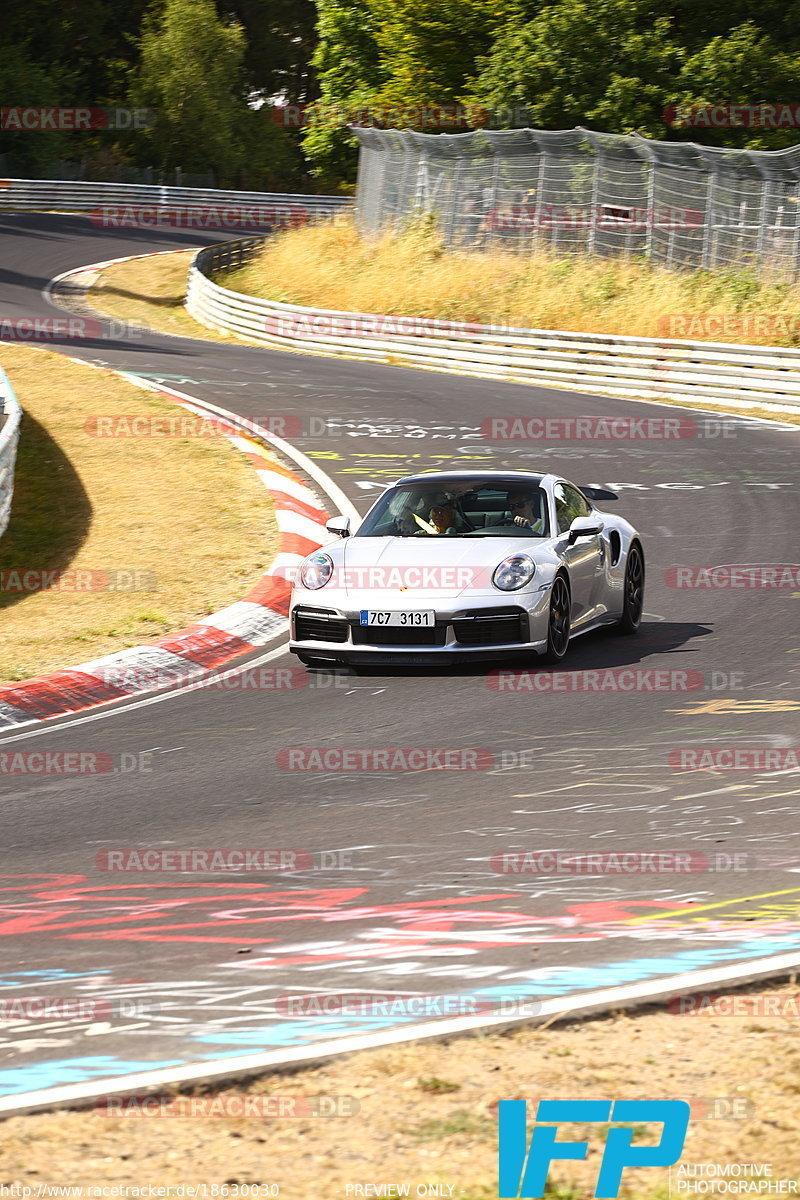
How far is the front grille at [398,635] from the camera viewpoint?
10227mm

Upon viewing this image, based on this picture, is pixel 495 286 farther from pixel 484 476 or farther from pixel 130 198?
pixel 130 198

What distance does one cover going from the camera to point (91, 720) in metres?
9.45

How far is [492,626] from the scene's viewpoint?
10203mm

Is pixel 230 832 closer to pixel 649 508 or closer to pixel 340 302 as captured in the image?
pixel 649 508

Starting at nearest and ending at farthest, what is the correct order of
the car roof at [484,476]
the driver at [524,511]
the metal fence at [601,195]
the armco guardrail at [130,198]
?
the driver at [524,511], the car roof at [484,476], the metal fence at [601,195], the armco guardrail at [130,198]

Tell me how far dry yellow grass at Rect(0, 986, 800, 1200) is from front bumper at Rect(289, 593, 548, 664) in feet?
18.9

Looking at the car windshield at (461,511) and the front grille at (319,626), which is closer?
the front grille at (319,626)

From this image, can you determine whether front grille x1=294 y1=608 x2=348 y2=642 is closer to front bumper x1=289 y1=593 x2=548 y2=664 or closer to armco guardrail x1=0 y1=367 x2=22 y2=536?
front bumper x1=289 y1=593 x2=548 y2=664

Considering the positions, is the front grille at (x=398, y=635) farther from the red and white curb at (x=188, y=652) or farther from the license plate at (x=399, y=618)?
the red and white curb at (x=188, y=652)

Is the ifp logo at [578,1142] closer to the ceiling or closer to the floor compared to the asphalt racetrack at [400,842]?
closer to the ceiling

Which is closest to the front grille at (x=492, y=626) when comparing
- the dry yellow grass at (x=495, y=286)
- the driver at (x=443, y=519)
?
the driver at (x=443, y=519)

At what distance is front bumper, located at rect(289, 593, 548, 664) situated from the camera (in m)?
10.2

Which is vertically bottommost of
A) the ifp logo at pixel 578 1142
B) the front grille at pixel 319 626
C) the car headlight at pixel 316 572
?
the front grille at pixel 319 626

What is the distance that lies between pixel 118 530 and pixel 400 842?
9.28 metres
